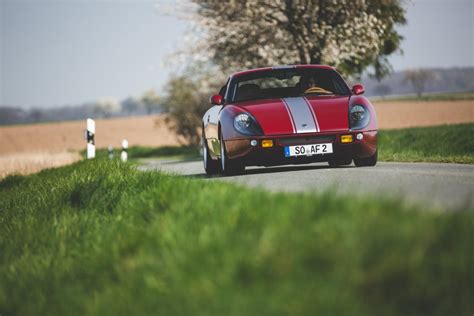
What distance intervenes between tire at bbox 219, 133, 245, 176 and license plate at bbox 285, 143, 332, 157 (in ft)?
2.52

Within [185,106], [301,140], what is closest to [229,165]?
[301,140]

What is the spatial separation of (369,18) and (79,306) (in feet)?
70.1

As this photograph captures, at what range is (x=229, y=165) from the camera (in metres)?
10.2

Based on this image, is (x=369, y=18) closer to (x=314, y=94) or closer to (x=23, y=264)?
(x=314, y=94)

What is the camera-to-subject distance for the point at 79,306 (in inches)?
170

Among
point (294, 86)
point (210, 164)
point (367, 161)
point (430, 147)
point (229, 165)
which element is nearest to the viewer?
point (229, 165)

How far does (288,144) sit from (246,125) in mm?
616

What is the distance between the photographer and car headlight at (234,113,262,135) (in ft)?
31.9

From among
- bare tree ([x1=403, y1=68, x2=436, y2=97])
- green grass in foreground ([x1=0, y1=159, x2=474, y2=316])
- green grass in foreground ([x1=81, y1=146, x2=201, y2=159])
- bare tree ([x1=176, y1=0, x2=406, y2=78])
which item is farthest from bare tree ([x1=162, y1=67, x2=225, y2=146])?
bare tree ([x1=403, y1=68, x2=436, y2=97])

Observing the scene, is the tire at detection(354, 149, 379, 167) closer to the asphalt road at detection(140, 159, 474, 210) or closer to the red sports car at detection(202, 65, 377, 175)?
the red sports car at detection(202, 65, 377, 175)

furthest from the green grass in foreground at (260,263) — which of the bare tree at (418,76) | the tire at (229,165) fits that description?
the bare tree at (418,76)

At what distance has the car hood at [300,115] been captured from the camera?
378 inches

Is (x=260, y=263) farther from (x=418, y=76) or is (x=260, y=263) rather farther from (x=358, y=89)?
(x=418, y=76)

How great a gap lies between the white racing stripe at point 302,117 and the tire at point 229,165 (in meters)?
0.97
